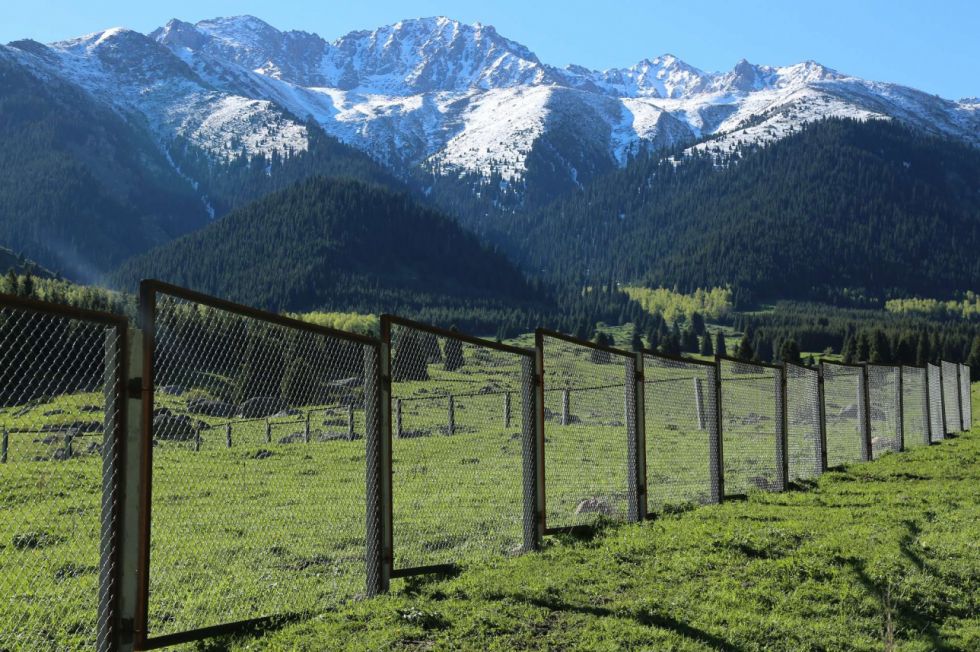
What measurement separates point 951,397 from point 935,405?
3153 mm

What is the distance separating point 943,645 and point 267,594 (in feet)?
18.0

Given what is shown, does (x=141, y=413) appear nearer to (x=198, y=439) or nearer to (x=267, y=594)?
(x=198, y=439)

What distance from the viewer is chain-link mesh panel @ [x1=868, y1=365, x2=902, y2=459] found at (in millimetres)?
23734

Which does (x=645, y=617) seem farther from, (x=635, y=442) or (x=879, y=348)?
(x=879, y=348)

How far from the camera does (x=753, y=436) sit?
76.7 feet

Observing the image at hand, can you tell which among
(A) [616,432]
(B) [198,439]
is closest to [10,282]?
(A) [616,432]

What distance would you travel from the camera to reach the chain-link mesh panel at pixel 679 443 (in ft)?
48.3

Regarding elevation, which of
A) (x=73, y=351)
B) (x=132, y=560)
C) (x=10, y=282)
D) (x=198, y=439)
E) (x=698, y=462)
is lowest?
(x=698, y=462)

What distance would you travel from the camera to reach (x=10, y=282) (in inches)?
3863

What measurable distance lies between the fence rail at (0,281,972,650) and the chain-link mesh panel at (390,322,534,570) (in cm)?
5

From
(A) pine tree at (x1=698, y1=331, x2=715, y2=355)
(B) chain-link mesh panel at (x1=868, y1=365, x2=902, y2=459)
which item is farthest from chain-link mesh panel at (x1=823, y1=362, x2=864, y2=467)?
(A) pine tree at (x1=698, y1=331, x2=715, y2=355)

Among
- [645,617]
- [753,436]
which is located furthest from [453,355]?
[753,436]

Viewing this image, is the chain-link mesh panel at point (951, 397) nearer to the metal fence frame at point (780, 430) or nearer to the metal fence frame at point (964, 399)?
the metal fence frame at point (964, 399)

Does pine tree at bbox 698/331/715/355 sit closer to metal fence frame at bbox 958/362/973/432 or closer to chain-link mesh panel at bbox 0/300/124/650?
metal fence frame at bbox 958/362/973/432
